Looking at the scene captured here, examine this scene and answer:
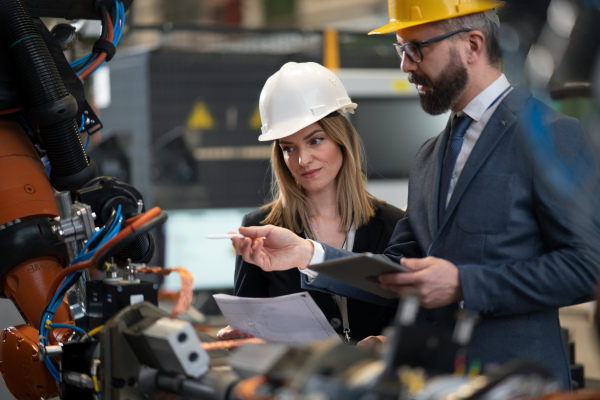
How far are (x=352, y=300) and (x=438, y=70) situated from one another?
2.57 ft

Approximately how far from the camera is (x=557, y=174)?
5.49 feet

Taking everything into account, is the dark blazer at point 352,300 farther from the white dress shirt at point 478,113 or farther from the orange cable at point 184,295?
the orange cable at point 184,295

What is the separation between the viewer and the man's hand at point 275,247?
2.02 m

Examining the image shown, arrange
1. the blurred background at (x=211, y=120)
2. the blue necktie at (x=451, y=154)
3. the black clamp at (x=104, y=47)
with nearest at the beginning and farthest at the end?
the blue necktie at (x=451, y=154) < the black clamp at (x=104, y=47) < the blurred background at (x=211, y=120)

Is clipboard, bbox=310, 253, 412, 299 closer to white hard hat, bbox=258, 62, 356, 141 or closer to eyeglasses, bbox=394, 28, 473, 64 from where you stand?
eyeglasses, bbox=394, 28, 473, 64

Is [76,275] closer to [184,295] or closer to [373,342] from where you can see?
[184,295]

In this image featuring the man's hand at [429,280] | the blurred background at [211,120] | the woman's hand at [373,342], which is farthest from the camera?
the blurred background at [211,120]

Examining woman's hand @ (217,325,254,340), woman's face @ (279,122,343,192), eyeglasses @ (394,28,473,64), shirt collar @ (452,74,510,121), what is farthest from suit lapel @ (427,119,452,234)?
woman's hand @ (217,325,254,340)

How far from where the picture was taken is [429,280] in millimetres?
1644

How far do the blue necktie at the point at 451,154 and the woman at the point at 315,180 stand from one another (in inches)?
20.0

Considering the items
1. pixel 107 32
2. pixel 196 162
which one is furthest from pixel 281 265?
pixel 196 162

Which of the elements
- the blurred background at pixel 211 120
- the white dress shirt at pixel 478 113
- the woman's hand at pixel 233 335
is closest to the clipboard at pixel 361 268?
the white dress shirt at pixel 478 113

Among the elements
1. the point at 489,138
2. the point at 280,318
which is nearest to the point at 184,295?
the point at 280,318

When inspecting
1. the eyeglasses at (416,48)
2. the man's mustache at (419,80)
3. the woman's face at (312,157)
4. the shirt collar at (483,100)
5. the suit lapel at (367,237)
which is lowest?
the suit lapel at (367,237)
